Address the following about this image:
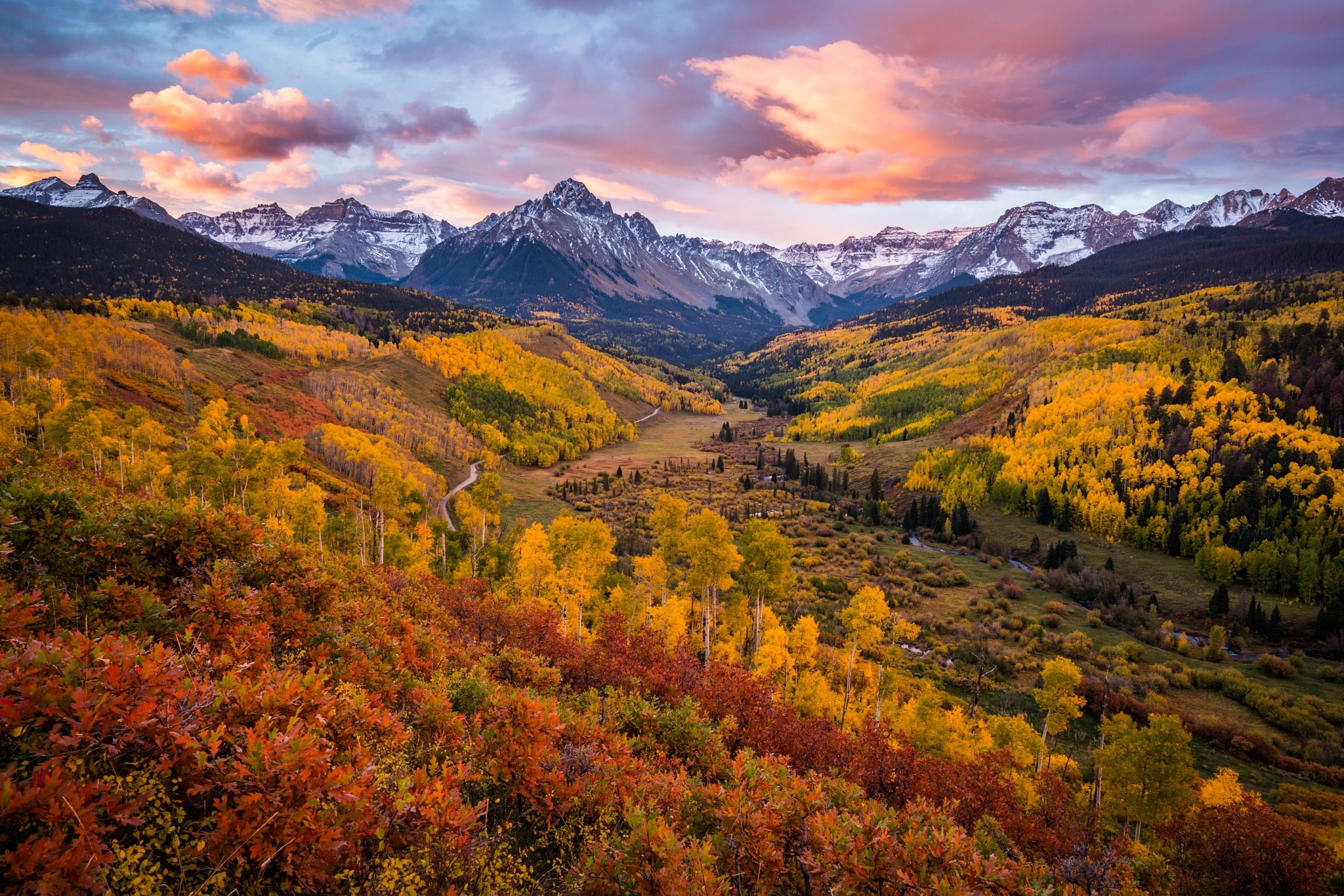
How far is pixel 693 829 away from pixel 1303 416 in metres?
185

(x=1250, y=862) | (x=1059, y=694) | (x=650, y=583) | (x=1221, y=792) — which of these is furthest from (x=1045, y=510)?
(x=1250, y=862)

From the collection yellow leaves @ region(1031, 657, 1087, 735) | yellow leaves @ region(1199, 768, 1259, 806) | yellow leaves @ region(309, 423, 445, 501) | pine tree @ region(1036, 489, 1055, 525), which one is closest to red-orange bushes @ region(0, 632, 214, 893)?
yellow leaves @ region(1031, 657, 1087, 735)

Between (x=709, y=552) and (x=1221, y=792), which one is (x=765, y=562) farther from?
(x=1221, y=792)

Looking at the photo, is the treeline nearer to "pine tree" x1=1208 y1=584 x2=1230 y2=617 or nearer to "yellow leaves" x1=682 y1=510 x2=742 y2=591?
"pine tree" x1=1208 y1=584 x2=1230 y2=617

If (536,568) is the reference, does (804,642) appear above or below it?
below

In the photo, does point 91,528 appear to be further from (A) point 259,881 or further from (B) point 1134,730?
(B) point 1134,730

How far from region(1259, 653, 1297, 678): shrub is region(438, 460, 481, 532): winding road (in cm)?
11219

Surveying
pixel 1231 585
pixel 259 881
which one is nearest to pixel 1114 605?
pixel 1231 585

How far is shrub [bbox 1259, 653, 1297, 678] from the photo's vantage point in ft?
228

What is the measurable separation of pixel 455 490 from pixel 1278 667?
141441 mm

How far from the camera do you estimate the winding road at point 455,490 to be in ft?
351

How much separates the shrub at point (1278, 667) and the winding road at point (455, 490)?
368ft

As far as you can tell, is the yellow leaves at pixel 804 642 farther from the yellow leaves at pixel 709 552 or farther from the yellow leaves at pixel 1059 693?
the yellow leaves at pixel 1059 693

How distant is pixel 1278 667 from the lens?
69.6 metres
